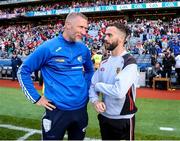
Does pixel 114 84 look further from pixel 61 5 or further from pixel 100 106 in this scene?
pixel 61 5

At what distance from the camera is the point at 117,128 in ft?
12.3

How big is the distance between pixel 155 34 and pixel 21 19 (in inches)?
1181

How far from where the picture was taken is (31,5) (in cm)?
5391

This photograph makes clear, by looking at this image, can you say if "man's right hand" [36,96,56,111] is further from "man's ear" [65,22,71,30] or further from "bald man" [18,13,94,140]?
"man's ear" [65,22,71,30]

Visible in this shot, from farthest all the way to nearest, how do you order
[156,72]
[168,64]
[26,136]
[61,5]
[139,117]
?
1. [61,5]
2. [156,72]
3. [168,64]
4. [139,117]
5. [26,136]

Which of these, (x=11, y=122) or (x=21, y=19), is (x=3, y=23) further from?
(x=11, y=122)

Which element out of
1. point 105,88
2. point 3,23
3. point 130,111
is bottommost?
point 3,23

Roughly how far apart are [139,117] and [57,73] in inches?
231

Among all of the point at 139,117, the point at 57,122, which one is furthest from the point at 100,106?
the point at 139,117

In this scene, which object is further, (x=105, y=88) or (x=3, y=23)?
(x=3, y=23)

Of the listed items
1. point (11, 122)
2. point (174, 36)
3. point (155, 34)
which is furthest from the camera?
point (155, 34)

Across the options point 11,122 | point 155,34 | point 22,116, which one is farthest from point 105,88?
point 155,34

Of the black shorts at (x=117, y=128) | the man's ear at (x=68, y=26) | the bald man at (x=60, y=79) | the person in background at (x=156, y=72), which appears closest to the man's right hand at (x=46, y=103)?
the bald man at (x=60, y=79)

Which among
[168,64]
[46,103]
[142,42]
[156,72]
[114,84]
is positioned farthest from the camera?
[142,42]
